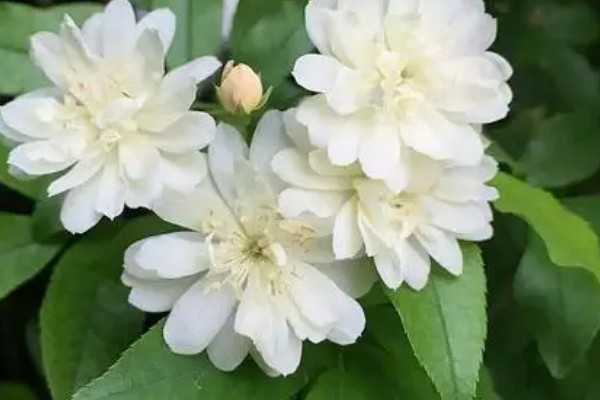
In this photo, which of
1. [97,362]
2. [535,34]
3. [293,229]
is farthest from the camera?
[535,34]

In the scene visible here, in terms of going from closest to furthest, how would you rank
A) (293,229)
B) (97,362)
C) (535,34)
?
(293,229) < (97,362) < (535,34)

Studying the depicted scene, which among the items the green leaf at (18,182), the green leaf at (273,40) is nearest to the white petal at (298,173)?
the green leaf at (273,40)

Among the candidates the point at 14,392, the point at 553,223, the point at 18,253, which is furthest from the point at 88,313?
the point at 553,223

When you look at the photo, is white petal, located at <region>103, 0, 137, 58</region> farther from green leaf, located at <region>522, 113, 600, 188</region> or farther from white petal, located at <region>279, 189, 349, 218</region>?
green leaf, located at <region>522, 113, 600, 188</region>

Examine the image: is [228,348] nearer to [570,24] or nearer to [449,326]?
[449,326]

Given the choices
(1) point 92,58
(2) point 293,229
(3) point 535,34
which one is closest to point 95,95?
(1) point 92,58

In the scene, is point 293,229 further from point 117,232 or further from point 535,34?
point 535,34

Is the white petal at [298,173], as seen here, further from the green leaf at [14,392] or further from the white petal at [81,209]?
the green leaf at [14,392]
